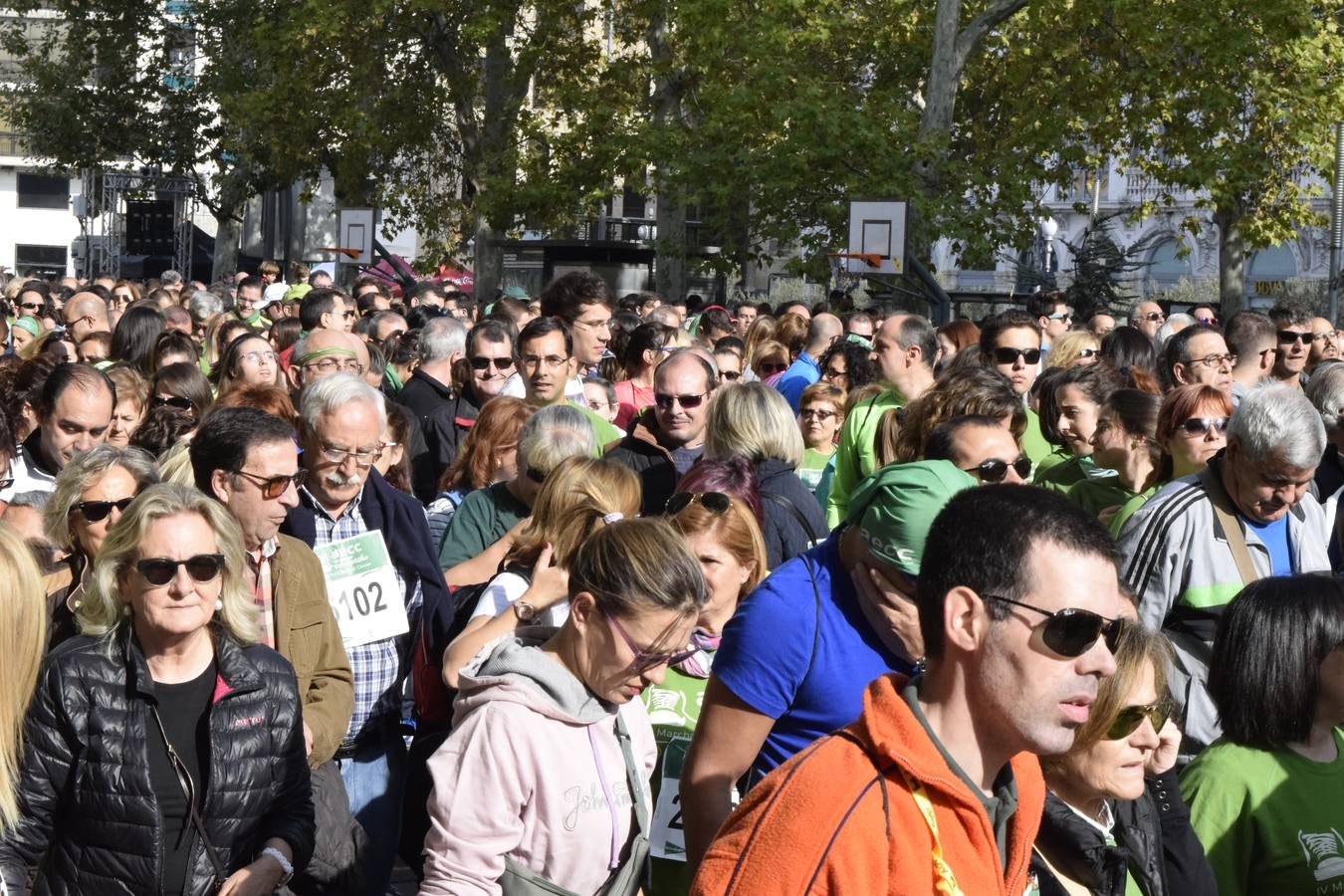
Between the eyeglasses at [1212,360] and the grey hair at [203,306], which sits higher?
the grey hair at [203,306]

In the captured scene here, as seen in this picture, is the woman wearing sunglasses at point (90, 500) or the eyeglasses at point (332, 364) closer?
the woman wearing sunglasses at point (90, 500)

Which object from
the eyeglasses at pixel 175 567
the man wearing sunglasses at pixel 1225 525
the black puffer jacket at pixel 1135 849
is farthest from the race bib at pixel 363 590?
the black puffer jacket at pixel 1135 849

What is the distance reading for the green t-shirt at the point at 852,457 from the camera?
7051mm

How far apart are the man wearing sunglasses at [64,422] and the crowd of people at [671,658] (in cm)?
1

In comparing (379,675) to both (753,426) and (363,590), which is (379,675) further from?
(753,426)

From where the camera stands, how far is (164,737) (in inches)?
A: 149

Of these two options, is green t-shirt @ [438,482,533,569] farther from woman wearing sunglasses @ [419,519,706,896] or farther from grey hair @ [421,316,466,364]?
grey hair @ [421,316,466,364]

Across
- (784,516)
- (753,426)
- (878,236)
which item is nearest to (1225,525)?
(784,516)

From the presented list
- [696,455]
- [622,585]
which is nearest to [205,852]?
[622,585]

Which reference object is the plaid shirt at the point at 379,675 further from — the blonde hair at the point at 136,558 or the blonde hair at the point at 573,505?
the blonde hair at the point at 136,558

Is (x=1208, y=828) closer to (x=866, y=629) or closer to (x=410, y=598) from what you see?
(x=866, y=629)

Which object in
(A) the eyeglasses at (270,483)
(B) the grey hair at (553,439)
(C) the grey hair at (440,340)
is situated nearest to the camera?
(A) the eyeglasses at (270,483)

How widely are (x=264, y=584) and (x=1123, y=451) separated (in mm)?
3121

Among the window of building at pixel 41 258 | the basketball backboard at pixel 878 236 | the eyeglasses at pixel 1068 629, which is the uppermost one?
the window of building at pixel 41 258
